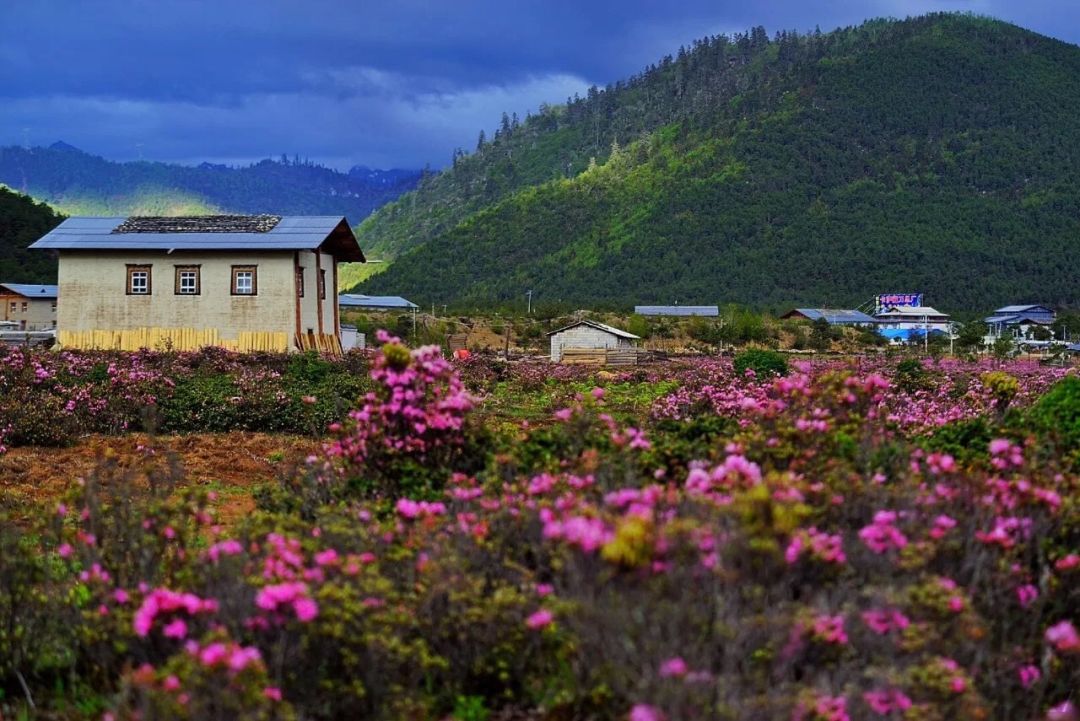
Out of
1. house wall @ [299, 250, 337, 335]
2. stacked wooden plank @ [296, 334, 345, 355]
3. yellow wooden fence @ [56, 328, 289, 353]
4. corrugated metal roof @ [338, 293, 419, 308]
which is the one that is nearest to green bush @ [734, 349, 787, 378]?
stacked wooden plank @ [296, 334, 345, 355]

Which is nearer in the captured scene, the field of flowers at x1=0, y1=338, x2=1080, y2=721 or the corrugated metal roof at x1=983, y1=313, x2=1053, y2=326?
the field of flowers at x1=0, y1=338, x2=1080, y2=721

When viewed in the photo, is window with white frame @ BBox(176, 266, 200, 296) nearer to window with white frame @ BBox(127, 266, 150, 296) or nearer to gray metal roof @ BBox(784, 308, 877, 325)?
window with white frame @ BBox(127, 266, 150, 296)

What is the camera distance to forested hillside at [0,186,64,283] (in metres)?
77.7

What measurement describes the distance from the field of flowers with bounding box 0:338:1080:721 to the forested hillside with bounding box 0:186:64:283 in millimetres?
79070

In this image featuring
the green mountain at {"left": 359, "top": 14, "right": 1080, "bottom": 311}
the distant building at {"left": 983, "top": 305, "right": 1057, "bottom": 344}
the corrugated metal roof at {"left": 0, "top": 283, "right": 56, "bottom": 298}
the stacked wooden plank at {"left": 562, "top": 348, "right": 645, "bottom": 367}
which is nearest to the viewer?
→ the stacked wooden plank at {"left": 562, "top": 348, "right": 645, "bottom": 367}

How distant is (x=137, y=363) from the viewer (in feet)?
72.6

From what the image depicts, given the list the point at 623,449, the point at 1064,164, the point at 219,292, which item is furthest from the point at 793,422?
the point at 1064,164

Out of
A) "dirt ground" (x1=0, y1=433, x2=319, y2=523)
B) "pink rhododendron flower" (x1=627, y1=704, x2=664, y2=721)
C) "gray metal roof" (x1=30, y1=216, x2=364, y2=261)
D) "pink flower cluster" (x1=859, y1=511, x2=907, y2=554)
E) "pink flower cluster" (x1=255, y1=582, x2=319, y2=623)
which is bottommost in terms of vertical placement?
"dirt ground" (x1=0, y1=433, x2=319, y2=523)

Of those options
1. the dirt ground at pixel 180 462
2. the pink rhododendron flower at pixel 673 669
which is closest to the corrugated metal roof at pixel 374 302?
the dirt ground at pixel 180 462

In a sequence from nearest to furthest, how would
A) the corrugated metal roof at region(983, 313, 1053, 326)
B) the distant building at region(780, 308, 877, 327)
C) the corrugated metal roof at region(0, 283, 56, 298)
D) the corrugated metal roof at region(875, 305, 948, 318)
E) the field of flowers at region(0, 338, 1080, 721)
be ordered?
1. the field of flowers at region(0, 338, 1080, 721)
2. the corrugated metal roof at region(0, 283, 56, 298)
3. the distant building at region(780, 308, 877, 327)
4. the corrugated metal roof at region(983, 313, 1053, 326)
5. the corrugated metal roof at region(875, 305, 948, 318)

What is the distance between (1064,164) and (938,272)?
34.5 meters

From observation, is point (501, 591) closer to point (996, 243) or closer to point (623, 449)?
point (623, 449)

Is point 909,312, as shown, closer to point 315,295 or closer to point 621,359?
point 621,359

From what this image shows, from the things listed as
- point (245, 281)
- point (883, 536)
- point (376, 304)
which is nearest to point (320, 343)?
point (245, 281)
